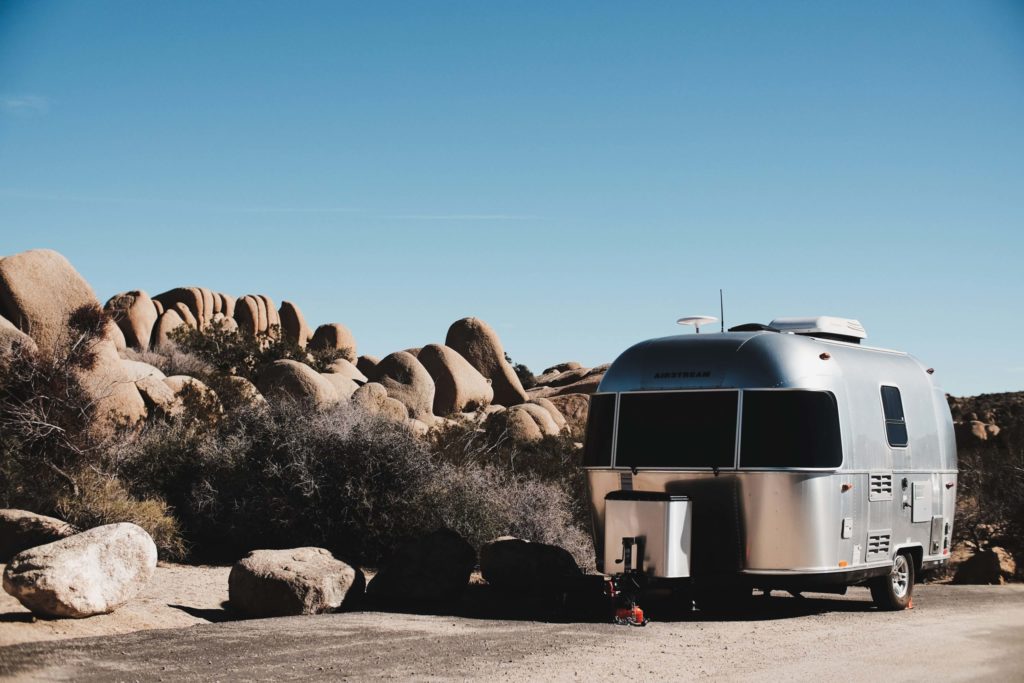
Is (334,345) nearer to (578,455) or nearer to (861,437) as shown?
(578,455)

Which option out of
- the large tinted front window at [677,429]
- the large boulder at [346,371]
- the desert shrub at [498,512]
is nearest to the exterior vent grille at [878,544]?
the large tinted front window at [677,429]

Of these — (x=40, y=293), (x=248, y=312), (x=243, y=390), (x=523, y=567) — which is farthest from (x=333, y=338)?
(x=523, y=567)

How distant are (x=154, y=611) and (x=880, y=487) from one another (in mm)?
8782

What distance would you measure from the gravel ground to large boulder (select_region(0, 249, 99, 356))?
563 inches

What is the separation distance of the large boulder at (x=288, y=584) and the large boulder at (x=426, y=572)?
0.63 meters

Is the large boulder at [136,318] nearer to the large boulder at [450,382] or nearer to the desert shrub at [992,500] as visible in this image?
the large boulder at [450,382]

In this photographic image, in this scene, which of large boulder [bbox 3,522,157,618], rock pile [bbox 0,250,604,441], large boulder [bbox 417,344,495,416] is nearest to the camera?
large boulder [bbox 3,522,157,618]

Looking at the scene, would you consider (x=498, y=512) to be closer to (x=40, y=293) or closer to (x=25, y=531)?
(x=25, y=531)

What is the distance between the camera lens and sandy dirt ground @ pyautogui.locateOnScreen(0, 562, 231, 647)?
1202 cm

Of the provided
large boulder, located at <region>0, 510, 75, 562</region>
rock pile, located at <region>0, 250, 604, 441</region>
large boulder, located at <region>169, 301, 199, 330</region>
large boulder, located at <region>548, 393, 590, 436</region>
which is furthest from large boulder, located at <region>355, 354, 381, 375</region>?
large boulder, located at <region>0, 510, 75, 562</region>

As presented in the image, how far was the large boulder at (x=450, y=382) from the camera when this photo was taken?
131ft

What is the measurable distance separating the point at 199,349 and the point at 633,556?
123 ft

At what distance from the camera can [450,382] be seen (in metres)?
40.2

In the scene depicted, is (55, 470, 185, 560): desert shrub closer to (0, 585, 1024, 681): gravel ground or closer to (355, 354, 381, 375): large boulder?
(0, 585, 1024, 681): gravel ground
